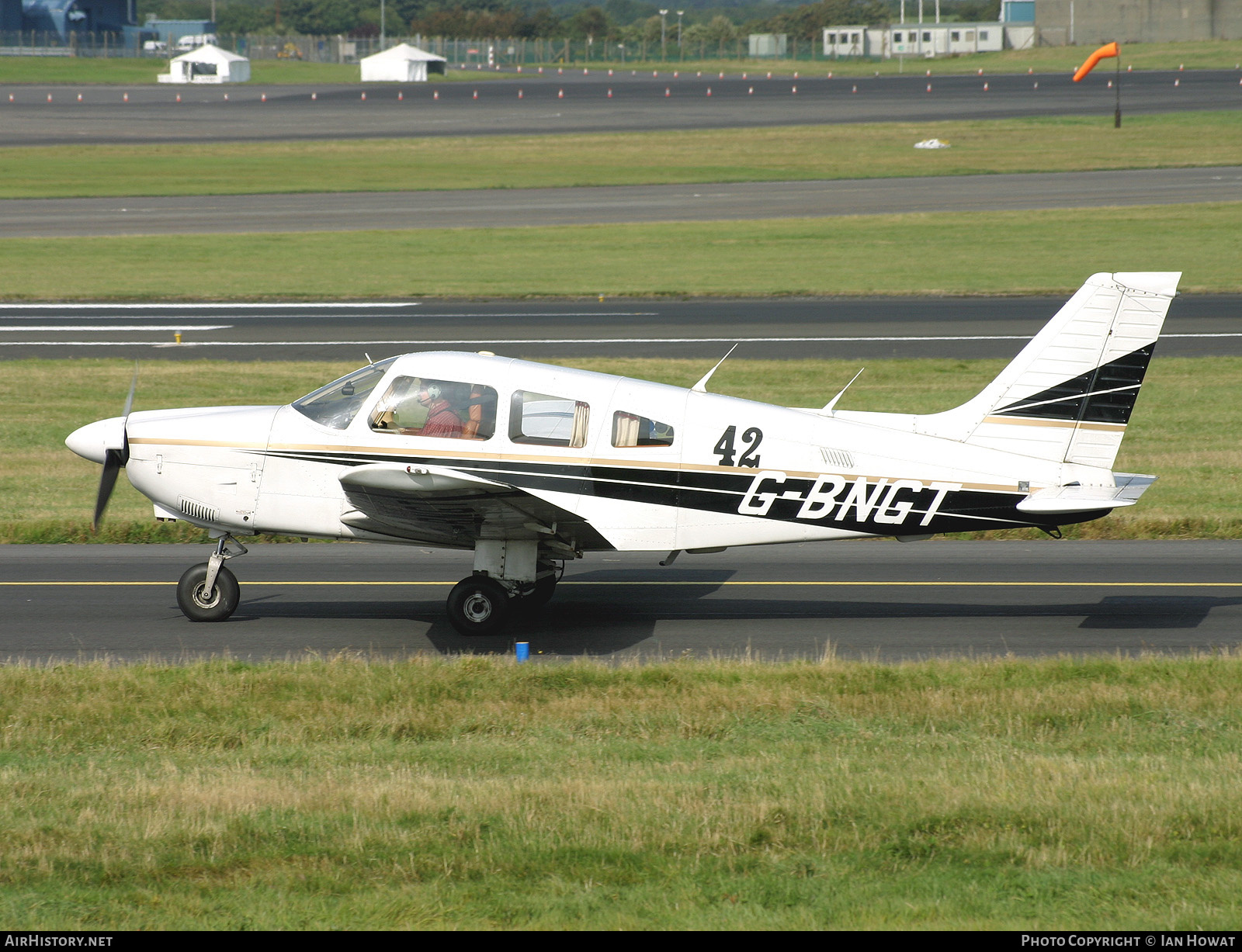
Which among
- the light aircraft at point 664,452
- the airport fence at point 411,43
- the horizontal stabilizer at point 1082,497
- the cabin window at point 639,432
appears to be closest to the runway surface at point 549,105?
the airport fence at point 411,43

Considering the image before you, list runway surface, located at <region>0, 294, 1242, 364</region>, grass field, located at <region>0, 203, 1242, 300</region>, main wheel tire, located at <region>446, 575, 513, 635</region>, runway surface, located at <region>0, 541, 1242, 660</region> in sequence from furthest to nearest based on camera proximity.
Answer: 1. grass field, located at <region>0, 203, 1242, 300</region>
2. runway surface, located at <region>0, 294, 1242, 364</region>
3. main wheel tire, located at <region>446, 575, 513, 635</region>
4. runway surface, located at <region>0, 541, 1242, 660</region>

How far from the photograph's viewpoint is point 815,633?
1205cm

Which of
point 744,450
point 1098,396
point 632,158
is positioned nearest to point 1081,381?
point 1098,396

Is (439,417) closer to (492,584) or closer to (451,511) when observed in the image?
(451,511)

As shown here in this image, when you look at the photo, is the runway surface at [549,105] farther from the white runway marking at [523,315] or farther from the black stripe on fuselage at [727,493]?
the black stripe on fuselage at [727,493]

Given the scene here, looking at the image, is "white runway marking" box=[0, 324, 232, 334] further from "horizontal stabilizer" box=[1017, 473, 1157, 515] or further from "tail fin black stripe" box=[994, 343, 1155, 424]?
"horizontal stabilizer" box=[1017, 473, 1157, 515]

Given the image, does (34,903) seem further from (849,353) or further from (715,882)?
(849,353)

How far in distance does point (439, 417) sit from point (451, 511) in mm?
913

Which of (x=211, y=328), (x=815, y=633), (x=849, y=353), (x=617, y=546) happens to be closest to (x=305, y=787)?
(x=617, y=546)

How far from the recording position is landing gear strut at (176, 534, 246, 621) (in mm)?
12453

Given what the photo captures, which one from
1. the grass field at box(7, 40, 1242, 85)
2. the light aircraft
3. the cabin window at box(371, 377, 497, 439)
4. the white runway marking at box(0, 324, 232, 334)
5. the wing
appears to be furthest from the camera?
the grass field at box(7, 40, 1242, 85)

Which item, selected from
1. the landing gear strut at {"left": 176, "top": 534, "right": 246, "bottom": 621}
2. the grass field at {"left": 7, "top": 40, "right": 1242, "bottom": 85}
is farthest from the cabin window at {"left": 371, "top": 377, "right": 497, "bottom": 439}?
the grass field at {"left": 7, "top": 40, "right": 1242, "bottom": 85}

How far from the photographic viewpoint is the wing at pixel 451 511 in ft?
34.7

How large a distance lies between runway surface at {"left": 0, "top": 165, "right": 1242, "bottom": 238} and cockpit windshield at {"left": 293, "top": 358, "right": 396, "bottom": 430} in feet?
114
